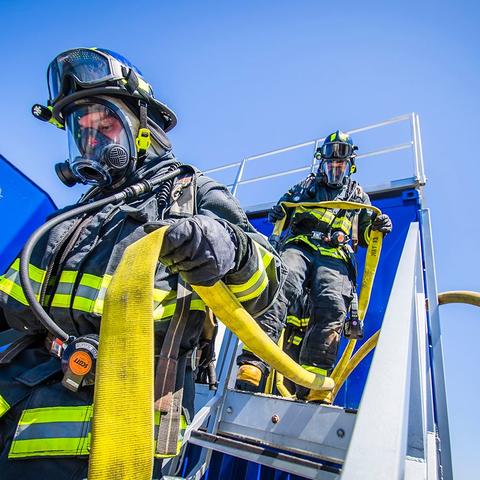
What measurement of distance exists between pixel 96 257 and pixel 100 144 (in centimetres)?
64

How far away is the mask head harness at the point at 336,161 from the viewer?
12.1 feet

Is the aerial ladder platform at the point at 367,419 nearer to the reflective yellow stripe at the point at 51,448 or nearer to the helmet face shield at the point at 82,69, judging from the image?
the reflective yellow stripe at the point at 51,448

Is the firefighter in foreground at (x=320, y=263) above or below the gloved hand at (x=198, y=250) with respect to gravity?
above

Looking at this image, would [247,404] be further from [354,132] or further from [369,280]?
[354,132]

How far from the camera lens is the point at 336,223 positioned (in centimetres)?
330

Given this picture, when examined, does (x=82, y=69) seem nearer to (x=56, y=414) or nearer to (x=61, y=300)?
(x=61, y=300)

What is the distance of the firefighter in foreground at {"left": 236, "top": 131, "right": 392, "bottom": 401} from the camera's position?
2670mm

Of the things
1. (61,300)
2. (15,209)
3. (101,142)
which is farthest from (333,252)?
(15,209)

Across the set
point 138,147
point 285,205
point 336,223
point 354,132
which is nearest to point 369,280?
point 336,223

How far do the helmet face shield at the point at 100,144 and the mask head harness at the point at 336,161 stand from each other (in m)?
2.39

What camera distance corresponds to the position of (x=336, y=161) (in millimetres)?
3729

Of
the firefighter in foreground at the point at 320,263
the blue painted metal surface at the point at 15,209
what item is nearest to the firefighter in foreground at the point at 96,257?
the blue painted metal surface at the point at 15,209

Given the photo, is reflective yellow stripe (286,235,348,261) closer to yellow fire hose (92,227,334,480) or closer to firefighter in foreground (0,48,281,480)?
firefighter in foreground (0,48,281,480)

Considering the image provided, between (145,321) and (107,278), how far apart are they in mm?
636
